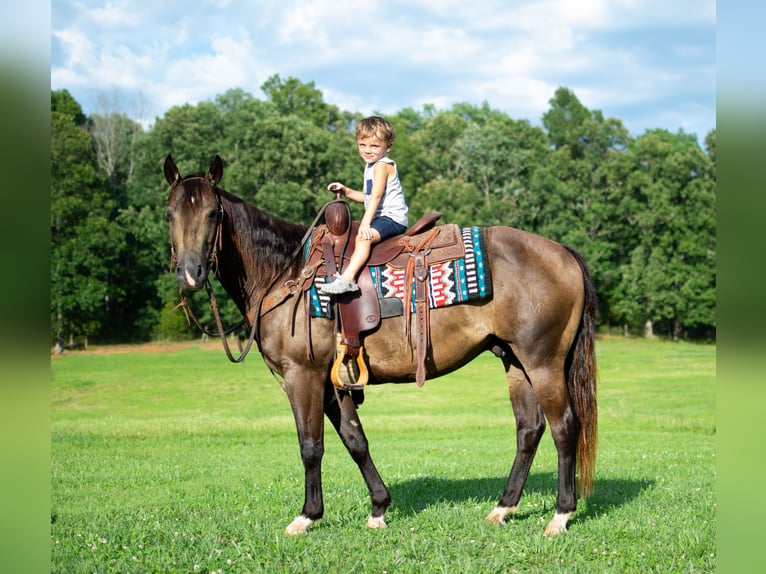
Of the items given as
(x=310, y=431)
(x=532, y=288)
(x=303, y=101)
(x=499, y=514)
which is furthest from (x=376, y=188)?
(x=303, y=101)

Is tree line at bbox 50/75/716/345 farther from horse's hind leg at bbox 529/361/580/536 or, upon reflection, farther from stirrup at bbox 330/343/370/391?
horse's hind leg at bbox 529/361/580/536

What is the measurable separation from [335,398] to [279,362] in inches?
24.6

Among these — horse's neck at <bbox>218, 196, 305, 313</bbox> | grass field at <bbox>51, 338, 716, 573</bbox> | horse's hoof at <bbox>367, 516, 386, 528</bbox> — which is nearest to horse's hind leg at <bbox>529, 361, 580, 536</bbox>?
grass field at <bbox>51, 338, 716, 573</bbox>

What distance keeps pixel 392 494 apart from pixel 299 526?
1795 mm

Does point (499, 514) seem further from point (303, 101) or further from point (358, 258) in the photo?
point (303, 101)

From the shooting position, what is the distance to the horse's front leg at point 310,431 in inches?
219

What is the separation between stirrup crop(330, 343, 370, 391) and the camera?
5.48 m

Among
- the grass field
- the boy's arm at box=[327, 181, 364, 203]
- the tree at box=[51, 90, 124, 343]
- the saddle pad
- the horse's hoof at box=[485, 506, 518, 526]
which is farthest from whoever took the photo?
the tree at box=[51, 90, 124, 343]

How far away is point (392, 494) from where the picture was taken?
7.12 metres

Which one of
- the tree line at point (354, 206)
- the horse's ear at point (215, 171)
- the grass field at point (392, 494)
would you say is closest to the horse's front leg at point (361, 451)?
the grass field at point (392, 494)

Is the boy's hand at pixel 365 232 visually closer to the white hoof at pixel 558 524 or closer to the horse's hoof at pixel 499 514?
the horse's hoof at pixel 499 514

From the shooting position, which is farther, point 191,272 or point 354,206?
point 354,206

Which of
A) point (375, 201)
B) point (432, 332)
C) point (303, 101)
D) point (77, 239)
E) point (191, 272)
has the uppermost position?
point (303, 101)
